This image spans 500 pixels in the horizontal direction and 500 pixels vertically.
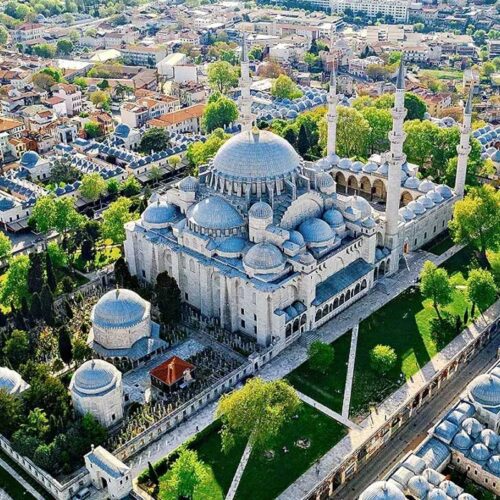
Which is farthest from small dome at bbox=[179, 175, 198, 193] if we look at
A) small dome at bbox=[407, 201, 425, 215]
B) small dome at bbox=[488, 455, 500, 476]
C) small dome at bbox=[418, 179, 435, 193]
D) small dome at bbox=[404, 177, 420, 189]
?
small dome at bbox=[488, 455, 500, 476]

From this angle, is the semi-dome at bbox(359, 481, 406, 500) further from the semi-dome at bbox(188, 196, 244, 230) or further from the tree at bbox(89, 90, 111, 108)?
the tree at bbox(89, 90, 111, 108)

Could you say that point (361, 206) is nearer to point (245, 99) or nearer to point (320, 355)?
point (320, 355)

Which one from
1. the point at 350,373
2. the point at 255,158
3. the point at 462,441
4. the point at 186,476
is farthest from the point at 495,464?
the point at 255,158

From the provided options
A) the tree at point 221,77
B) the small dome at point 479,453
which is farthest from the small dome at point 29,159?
the small dome at point 479,453

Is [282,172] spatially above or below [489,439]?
above

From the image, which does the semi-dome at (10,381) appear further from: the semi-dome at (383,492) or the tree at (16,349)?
the semi-dome at (383,492)

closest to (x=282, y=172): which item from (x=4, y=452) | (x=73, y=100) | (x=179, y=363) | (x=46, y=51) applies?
(x=179, y=363)

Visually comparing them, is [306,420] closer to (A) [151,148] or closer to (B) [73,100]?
(A) [151,148]
